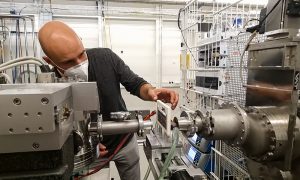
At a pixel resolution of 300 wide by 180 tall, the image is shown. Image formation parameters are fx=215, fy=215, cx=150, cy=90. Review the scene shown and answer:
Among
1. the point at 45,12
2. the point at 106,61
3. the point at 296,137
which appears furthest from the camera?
the point at 45,12

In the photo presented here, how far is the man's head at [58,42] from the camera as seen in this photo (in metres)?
0.99

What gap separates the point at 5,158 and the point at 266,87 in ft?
2.76

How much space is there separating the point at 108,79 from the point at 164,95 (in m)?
0.60

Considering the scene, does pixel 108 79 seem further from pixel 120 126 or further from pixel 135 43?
pixel 135 43

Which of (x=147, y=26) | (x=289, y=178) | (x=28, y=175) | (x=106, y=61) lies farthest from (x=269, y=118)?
(x=147, y=26)

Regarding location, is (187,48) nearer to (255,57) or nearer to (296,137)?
(255,57)

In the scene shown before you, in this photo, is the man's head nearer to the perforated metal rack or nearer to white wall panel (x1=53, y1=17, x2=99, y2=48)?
the perforated metal rack

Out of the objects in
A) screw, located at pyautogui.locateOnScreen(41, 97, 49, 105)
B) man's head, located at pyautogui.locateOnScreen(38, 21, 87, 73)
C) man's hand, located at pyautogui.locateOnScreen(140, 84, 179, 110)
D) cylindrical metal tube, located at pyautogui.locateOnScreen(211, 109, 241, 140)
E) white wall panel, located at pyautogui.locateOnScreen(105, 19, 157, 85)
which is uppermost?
white wall panel, located at pyautogui.locateOnScreen(105, 19, 157, 85)

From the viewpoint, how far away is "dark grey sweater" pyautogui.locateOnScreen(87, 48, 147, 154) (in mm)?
1492

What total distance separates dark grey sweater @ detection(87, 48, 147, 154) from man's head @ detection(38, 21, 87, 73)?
432mm

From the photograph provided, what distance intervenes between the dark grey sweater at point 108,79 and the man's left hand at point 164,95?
1.37 ft

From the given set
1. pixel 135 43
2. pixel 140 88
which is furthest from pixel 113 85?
pixel 135 43

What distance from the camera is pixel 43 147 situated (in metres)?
0.45

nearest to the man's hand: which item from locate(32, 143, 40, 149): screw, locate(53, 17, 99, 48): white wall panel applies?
locate(32, 143, 40, 149): screw
